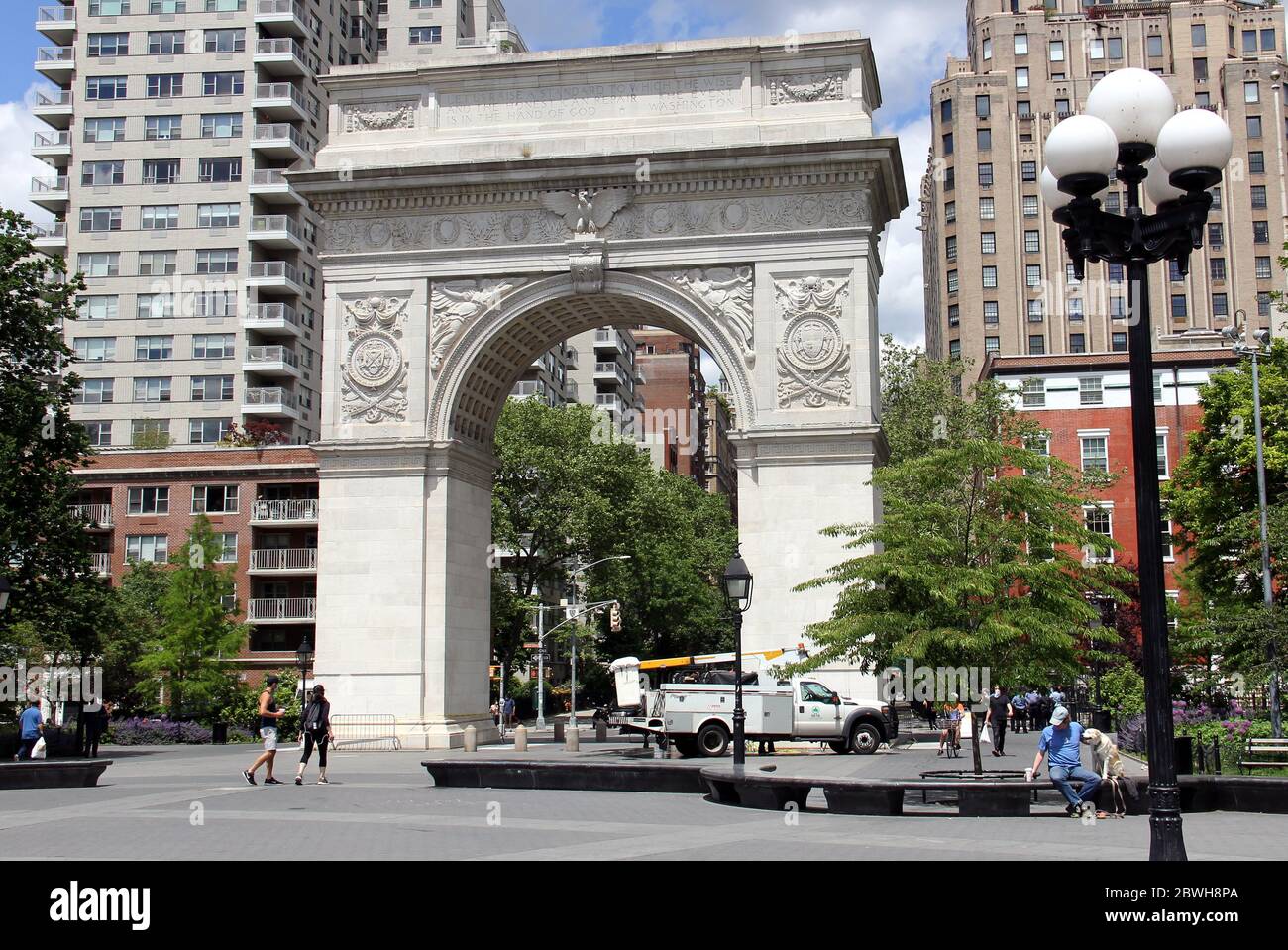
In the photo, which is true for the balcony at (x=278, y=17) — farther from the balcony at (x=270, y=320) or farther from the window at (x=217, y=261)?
the balcony at (x=270, y=320)

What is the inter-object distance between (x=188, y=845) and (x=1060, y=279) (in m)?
84.3

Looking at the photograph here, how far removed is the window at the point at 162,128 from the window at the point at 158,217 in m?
3.79

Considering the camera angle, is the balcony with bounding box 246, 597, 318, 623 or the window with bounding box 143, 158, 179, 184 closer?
the balcony with bounding box 246, 597, 318, 623

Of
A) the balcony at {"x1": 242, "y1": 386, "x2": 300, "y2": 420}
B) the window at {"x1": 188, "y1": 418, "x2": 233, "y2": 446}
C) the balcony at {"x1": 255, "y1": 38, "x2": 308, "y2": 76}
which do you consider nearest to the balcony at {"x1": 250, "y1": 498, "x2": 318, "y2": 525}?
the balcony at {"x1": 242, "y1": 386, "x2": 300, "y2": 420}

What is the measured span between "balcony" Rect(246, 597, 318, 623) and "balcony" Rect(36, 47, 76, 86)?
108ft

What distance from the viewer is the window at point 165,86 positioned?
244ft

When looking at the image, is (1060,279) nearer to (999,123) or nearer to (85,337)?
(999,123)

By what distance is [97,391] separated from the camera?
7362 cm

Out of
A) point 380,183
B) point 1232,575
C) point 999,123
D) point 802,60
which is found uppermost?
point 999,123

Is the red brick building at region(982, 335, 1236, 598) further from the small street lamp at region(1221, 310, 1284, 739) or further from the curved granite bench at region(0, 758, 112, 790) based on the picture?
the curved granite bench at region(0, 758, 112, 790)

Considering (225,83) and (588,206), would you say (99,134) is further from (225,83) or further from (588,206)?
(588,206)

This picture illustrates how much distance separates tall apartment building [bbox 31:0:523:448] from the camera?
72.8 m
